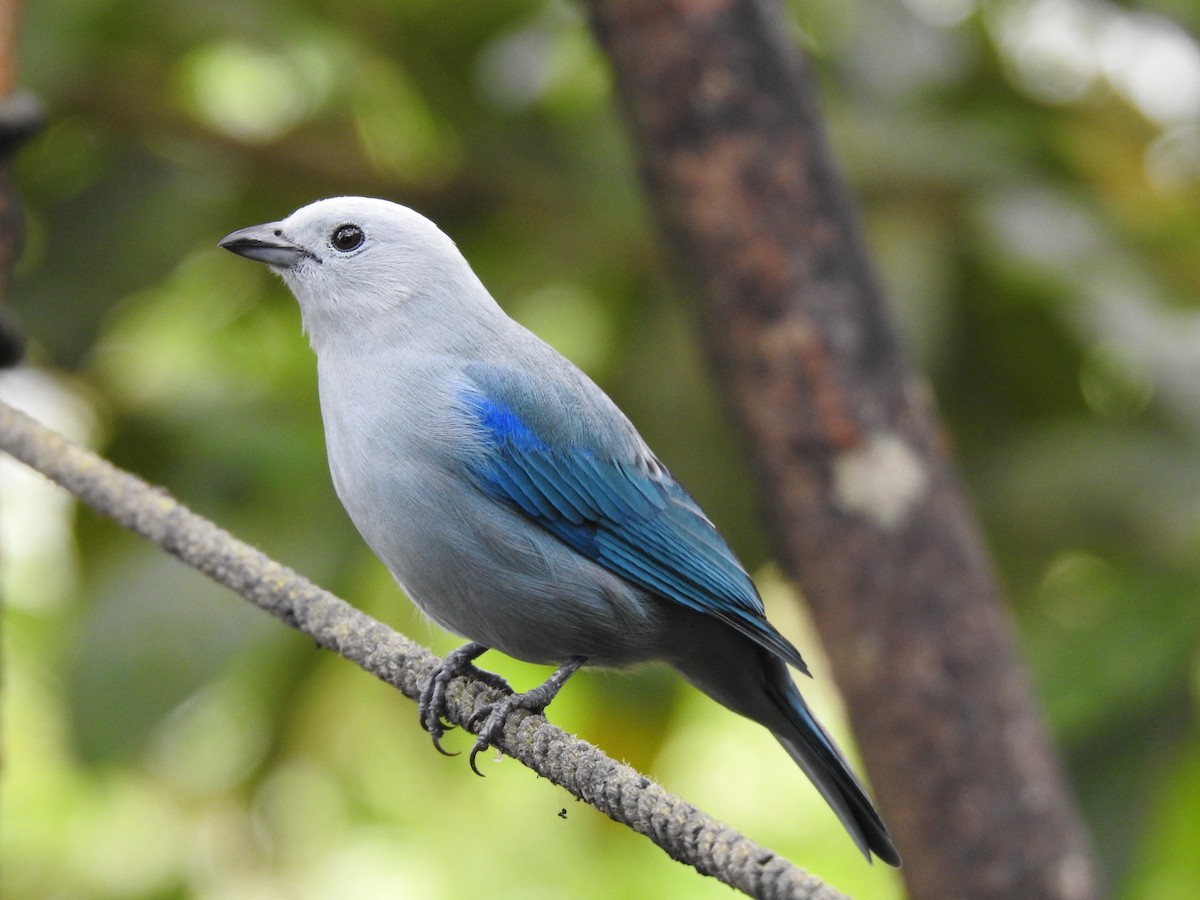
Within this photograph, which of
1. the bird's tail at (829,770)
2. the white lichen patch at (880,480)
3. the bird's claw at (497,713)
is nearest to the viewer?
the bird's claw at (497,713)

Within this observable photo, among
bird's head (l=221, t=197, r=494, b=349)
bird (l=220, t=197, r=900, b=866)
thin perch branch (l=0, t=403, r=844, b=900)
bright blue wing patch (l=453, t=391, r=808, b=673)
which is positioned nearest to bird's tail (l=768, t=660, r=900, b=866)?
bird (l=220, t=197, r=900, b=866)

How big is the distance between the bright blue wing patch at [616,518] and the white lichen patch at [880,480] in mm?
686

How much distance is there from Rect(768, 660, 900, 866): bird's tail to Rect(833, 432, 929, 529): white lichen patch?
2.33 feet

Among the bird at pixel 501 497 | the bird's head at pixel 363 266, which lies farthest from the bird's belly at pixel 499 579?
the bird's head at pixel 363 266

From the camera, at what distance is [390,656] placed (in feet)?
6.69

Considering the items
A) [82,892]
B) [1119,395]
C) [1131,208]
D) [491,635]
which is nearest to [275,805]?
[82,892]

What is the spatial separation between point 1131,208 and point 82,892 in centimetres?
394

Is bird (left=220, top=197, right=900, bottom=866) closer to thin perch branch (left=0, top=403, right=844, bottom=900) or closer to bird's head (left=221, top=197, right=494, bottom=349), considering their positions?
bird's head (left=221, top=197, right=494, bottom=349)

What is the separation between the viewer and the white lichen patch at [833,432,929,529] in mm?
3215

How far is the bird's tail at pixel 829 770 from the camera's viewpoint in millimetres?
2420

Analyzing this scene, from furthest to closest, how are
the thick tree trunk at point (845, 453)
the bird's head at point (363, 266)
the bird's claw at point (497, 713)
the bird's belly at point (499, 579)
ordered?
the thick tree trunk at point (845, 453) < the bird's head at point (363, 266) < the bird's belly at point (499, 579) < the bird's claw at point (497, 713)

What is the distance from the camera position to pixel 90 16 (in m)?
4.21

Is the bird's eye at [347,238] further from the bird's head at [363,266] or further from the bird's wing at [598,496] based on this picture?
the bird's wing at [598,496]

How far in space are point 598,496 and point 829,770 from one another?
0.64 metres
